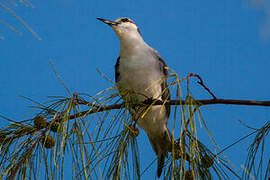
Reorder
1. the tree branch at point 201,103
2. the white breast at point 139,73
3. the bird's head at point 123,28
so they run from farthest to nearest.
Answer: the bird's head at point 123,28 < the white breast at point 139,73 < the tree branch at point 201,103

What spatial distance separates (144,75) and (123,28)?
1.03 ft

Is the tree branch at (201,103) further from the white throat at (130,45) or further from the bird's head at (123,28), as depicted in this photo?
the bird's head at (123,28)

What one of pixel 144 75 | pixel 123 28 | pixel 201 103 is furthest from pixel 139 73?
pixel 201 103

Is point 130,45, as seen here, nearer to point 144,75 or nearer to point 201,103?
point 144,75

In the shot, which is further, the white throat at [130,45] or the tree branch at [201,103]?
the white throat at [130,45]

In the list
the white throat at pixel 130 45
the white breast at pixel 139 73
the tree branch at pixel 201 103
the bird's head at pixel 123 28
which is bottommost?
the tree branch at pixel 201 103

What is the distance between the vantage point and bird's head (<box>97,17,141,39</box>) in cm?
146

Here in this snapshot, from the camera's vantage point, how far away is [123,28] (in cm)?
148

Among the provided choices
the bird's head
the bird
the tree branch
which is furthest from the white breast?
the tree branch

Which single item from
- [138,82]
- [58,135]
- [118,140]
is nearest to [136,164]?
[118,140]

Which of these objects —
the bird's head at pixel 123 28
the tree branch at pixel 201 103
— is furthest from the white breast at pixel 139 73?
the tree branch at pixel 201 103

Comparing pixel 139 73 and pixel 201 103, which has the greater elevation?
pixel 139 73

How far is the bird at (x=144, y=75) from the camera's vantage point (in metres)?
1.28

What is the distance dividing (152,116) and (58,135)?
792mm
